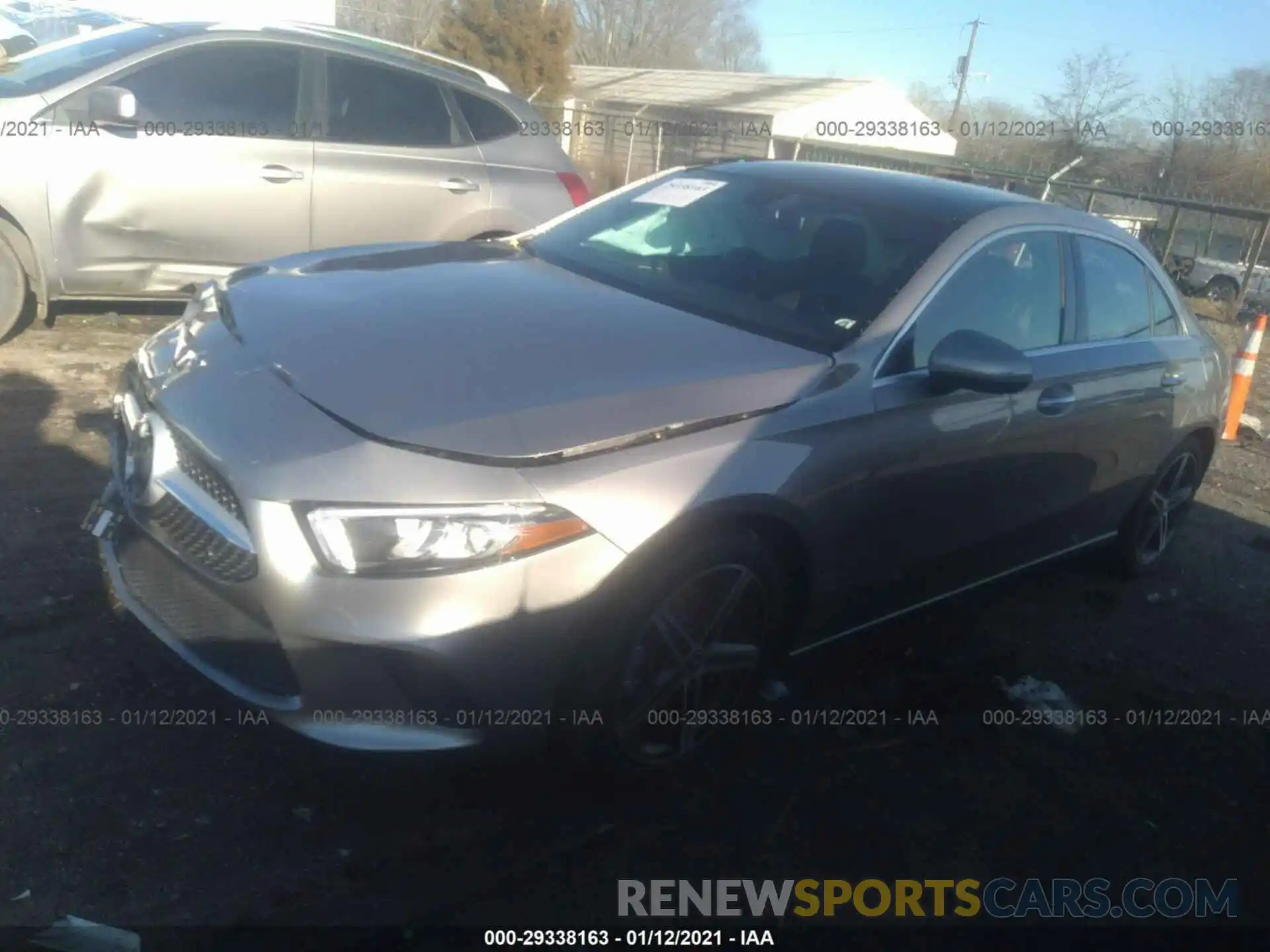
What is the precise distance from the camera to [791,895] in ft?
9.58

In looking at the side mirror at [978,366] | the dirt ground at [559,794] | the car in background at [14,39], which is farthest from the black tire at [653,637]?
the car in background at [14,39]

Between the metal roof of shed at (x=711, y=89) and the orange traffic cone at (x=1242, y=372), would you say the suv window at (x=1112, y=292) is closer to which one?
the orange traffic cone at (x=1242, y=372)

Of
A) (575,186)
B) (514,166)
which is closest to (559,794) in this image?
(514,166)

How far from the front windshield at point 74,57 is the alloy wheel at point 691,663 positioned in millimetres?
4872

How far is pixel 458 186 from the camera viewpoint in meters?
7.05

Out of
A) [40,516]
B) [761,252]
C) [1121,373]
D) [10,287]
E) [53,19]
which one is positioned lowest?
[40,516]

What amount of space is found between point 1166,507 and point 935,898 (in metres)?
2.99

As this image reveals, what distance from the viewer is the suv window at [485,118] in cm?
721

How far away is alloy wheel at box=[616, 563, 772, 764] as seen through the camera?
2955 mm

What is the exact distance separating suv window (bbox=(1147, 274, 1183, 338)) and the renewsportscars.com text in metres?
2.41

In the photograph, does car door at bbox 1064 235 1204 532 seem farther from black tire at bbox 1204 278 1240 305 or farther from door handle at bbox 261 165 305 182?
black tire at bbox 1204 278 1240 305

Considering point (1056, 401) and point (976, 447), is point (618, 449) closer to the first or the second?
point (976, 447)

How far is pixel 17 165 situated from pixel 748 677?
A: 15.6 feet

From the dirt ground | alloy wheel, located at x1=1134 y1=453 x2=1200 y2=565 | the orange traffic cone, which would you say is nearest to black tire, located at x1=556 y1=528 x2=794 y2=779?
the dirt ground
